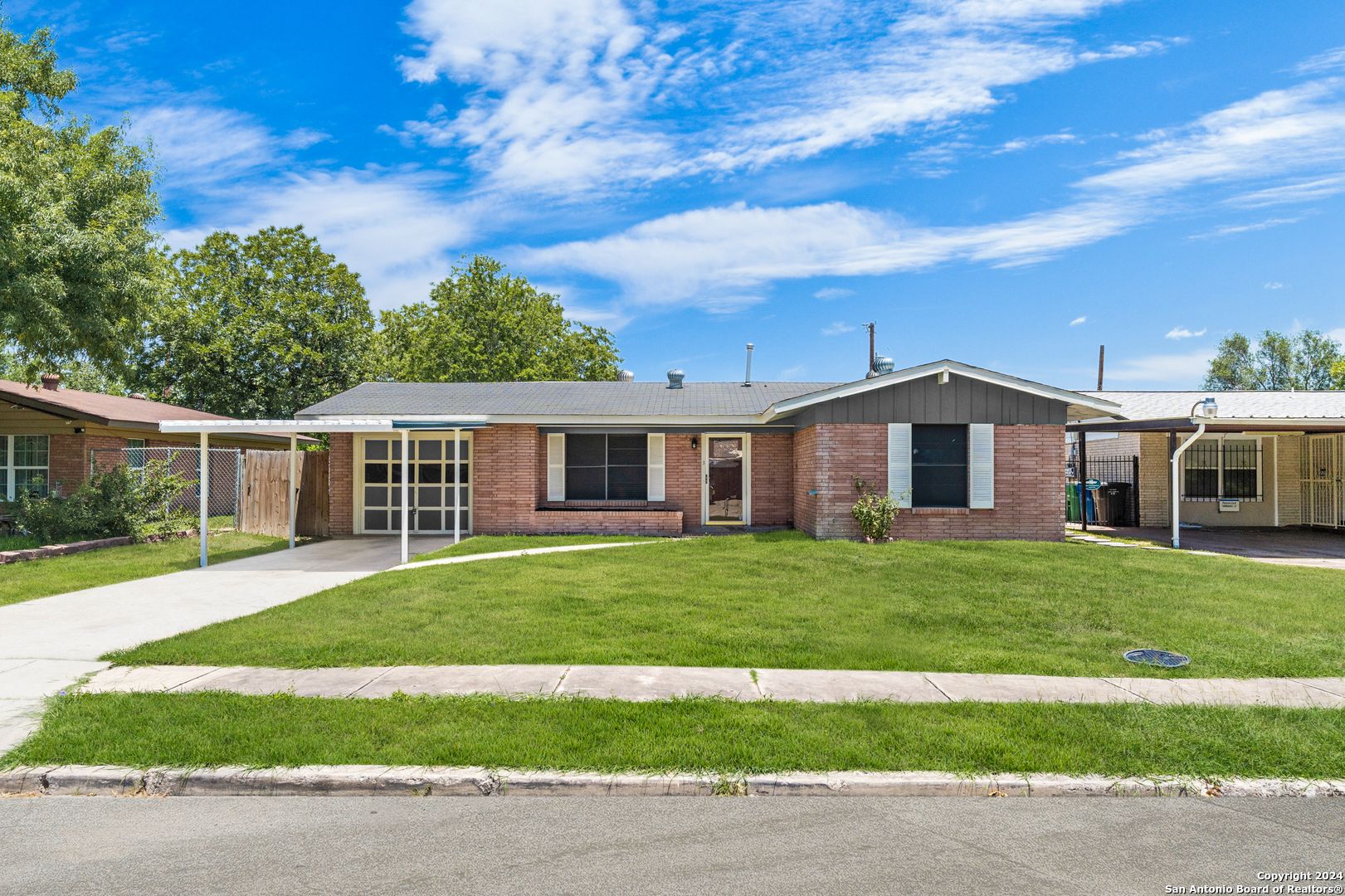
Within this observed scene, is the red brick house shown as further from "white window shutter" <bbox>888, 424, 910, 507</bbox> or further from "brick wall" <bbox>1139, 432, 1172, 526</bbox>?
"brick wall" <bbox>1139, 432, 1172, 526</bbox>

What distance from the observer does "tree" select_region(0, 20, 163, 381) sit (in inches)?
618

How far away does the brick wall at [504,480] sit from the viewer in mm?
17312

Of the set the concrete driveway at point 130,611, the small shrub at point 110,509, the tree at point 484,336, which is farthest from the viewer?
the tree at point 484,336

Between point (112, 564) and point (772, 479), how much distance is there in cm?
1313

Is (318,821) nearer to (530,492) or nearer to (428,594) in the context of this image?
(428,594)

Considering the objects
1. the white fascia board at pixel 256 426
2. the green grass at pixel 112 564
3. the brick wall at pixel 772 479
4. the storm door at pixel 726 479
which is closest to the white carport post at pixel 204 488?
the white fascia board at pixel 256 426

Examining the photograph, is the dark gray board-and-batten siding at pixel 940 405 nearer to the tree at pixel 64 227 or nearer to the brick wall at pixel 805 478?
the brick wall at pixel 805 478

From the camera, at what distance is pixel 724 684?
616 centimetres

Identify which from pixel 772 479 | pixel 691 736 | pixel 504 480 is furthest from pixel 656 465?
pixel 691 736

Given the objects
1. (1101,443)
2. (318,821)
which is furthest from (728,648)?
(1101,443)

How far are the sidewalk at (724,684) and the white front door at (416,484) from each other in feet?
36.7

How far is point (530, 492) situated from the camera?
17.3 meters

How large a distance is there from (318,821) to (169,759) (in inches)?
54.3

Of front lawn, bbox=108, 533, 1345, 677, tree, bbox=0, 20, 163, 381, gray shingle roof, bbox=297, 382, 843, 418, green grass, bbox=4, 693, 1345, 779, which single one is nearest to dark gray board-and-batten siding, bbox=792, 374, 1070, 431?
gray shingle roof, bbox=297, 382, 843, 418
